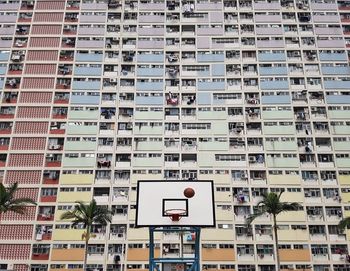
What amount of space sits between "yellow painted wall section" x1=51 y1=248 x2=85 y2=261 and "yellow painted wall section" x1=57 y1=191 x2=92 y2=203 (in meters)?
5.50

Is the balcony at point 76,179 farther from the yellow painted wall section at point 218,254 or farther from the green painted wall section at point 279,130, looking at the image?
the green painted wall section at point 279,130

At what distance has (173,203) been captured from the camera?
20406 millimetres

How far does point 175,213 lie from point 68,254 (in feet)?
104

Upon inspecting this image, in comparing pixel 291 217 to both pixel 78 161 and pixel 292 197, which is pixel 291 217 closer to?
pixel 292 197

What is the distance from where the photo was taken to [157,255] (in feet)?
159

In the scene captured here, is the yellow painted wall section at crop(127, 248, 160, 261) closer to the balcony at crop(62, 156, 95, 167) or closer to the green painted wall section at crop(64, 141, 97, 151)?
the balcony at crop(62, 156, 95, 167)

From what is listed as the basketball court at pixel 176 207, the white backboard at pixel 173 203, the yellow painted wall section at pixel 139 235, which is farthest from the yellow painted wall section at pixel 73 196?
the white backboard at pixel 173 203

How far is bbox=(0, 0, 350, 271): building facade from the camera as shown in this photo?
48719 mm

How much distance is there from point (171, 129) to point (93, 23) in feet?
63.0

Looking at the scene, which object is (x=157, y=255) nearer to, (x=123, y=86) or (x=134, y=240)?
(x=134, y=240)

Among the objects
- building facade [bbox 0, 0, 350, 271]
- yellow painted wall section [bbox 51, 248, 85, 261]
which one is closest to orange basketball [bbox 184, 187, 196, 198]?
building facade [bbox 0, 0, 350, 271]

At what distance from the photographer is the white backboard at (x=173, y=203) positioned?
19.9 meters

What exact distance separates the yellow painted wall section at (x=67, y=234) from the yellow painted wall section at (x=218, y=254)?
1368 centimetres

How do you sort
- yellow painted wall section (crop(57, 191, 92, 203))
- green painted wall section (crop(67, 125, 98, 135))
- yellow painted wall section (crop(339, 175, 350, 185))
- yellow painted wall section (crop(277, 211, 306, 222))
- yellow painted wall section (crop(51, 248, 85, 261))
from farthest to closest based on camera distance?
green painted wall section (crop(67, 125, 98, 135)), yellow painted wall section (crop(339, 175, 350, 185)), yellow painted wall section (crop(57, 191, 92, 203)), yellow painted wall section (crop(277, 211, 306, 222)), yellow painted wall section (crop(51, 248, 85, 261))
